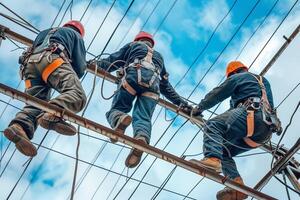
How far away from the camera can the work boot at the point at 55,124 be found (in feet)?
16.5

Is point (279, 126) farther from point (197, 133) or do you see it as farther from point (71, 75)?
point (71, 75)

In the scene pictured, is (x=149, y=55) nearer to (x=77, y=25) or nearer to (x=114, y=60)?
(x=114, y=60)

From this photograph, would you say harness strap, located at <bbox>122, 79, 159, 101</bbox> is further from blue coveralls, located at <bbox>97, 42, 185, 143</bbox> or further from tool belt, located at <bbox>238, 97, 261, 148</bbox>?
tool belt, located at <bbox>238, 97, 261, 148</bbox>

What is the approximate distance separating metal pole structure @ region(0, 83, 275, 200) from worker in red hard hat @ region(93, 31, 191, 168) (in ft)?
1.32

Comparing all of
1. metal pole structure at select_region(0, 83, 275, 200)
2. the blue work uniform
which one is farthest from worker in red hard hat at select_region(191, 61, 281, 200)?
the blue work uniform

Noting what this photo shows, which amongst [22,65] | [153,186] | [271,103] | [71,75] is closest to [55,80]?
[71,75]

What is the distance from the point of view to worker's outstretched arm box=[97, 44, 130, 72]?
668cm

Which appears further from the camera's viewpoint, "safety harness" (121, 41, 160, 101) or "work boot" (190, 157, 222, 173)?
"safety harness" (121, 41, 160, 101)

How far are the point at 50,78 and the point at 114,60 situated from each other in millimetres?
1219

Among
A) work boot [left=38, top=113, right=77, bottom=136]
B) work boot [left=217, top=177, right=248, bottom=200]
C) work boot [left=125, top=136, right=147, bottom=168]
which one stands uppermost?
work boot [left=217, top=177, right=248, bottom=200]

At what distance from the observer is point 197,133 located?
6844 millimetres

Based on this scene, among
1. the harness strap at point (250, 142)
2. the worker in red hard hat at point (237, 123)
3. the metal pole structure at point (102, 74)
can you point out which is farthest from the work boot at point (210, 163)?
the metal pole structure at point (102, 74)

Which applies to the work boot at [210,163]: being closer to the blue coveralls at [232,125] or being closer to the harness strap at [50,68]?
the blue coveralls at [232,125]

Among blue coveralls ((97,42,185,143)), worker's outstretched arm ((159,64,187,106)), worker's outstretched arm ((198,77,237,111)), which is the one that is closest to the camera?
blue coveralls ((97,42,185,143))
